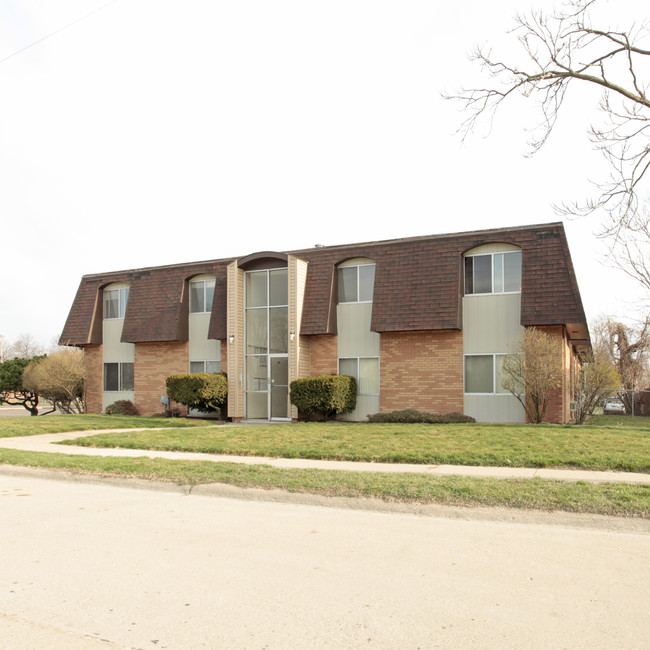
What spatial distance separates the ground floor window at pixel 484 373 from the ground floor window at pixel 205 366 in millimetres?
9352

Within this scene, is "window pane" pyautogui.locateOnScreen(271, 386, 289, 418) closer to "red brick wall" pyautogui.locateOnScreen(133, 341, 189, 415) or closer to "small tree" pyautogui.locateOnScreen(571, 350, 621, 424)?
"red brick wall" pyautogui.locateOnScreen(133, 341, 189, 415)

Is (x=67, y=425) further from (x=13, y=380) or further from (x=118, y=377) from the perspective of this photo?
(x=13, y=380)

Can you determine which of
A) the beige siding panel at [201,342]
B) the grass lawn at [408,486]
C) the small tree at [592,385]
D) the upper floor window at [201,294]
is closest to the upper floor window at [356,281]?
the beige siding panel at [201,342]

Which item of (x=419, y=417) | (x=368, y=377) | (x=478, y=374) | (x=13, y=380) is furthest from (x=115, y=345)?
(x=478, y=374)

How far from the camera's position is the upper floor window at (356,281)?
21.5 m

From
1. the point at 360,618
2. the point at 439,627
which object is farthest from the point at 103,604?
the point at 439,627

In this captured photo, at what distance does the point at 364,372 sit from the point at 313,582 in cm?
1642

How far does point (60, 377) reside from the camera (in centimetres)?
2564

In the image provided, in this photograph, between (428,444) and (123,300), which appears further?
(123,300)

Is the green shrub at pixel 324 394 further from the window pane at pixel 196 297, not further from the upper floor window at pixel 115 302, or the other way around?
the upper floor window at pixel 115 302

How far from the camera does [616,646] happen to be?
382 centimetres

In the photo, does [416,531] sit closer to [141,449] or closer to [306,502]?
[306,502]

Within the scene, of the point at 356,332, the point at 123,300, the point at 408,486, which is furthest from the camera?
the point at 123,300

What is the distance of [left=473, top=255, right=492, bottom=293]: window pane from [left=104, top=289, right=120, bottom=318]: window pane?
1495 cm
